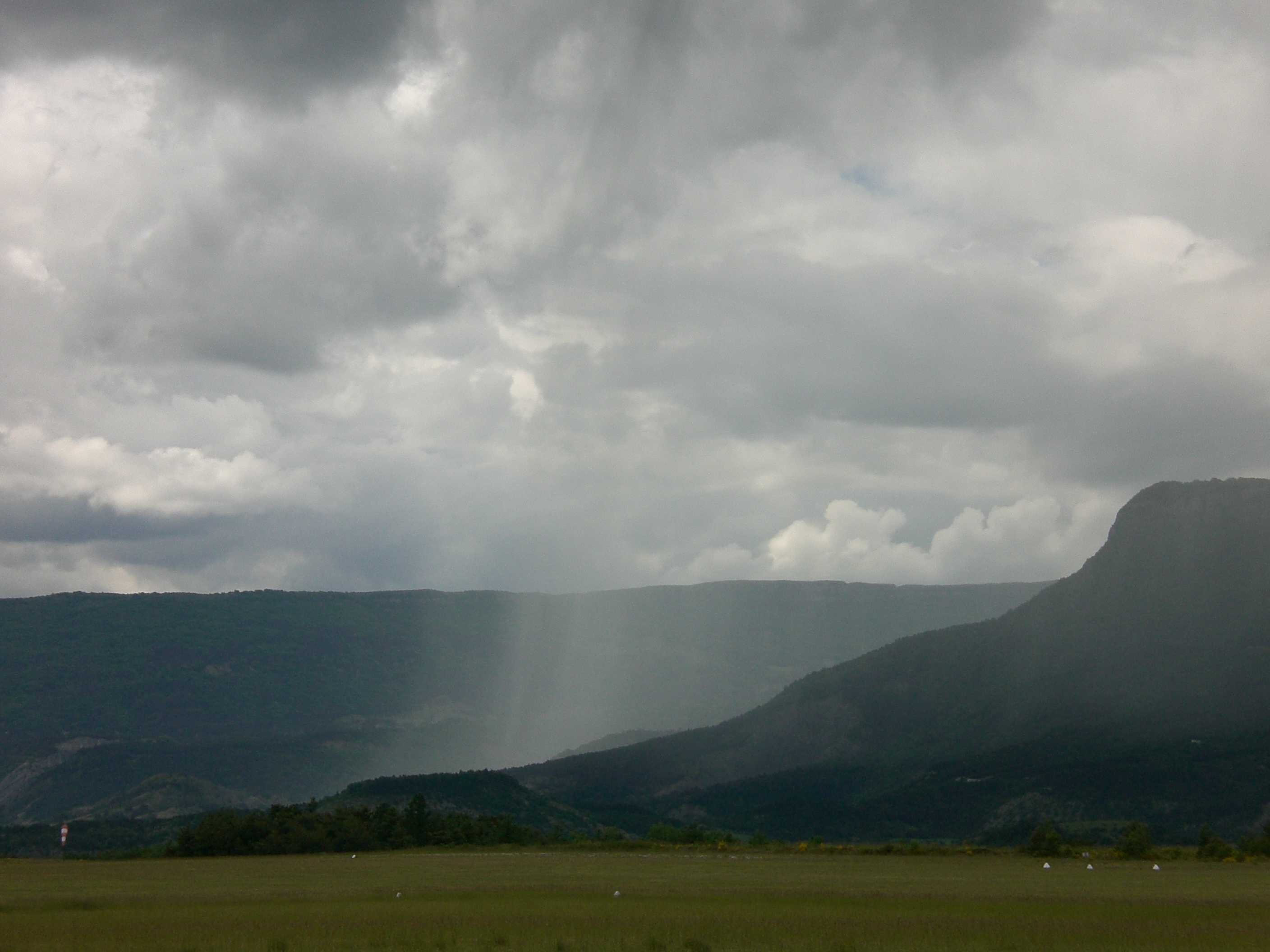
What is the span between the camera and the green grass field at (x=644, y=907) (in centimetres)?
4028

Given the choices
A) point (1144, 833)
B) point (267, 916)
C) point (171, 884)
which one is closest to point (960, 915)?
point (267, 916)

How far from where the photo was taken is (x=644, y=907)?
171ft

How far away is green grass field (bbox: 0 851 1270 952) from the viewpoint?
4028 centimetres

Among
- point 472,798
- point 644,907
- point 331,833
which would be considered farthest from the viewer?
point 472,798

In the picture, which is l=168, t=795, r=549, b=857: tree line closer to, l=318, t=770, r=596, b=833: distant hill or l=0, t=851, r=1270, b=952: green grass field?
l=0, t=851, r=1270, b=952: green grass field

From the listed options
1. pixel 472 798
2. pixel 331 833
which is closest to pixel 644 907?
pixel 331 833

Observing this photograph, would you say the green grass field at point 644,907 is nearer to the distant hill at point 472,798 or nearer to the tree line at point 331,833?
the tree line at point 331,833

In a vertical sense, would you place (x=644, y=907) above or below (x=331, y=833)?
above

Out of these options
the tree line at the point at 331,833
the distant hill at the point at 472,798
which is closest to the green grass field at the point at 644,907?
the tree line at the point at 331,833

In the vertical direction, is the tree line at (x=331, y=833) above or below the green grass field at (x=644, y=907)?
below

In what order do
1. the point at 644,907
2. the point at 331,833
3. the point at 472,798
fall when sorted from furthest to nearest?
the point at 472,798 < the point at 331,833 < the point at 644,907

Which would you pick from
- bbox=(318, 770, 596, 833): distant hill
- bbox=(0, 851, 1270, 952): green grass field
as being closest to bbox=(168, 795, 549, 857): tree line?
bbox=(0, 851, 1270, 952): green grass field

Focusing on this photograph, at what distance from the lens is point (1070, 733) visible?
18688 cm

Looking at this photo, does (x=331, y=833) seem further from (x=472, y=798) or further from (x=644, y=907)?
(x=644, y=907)
